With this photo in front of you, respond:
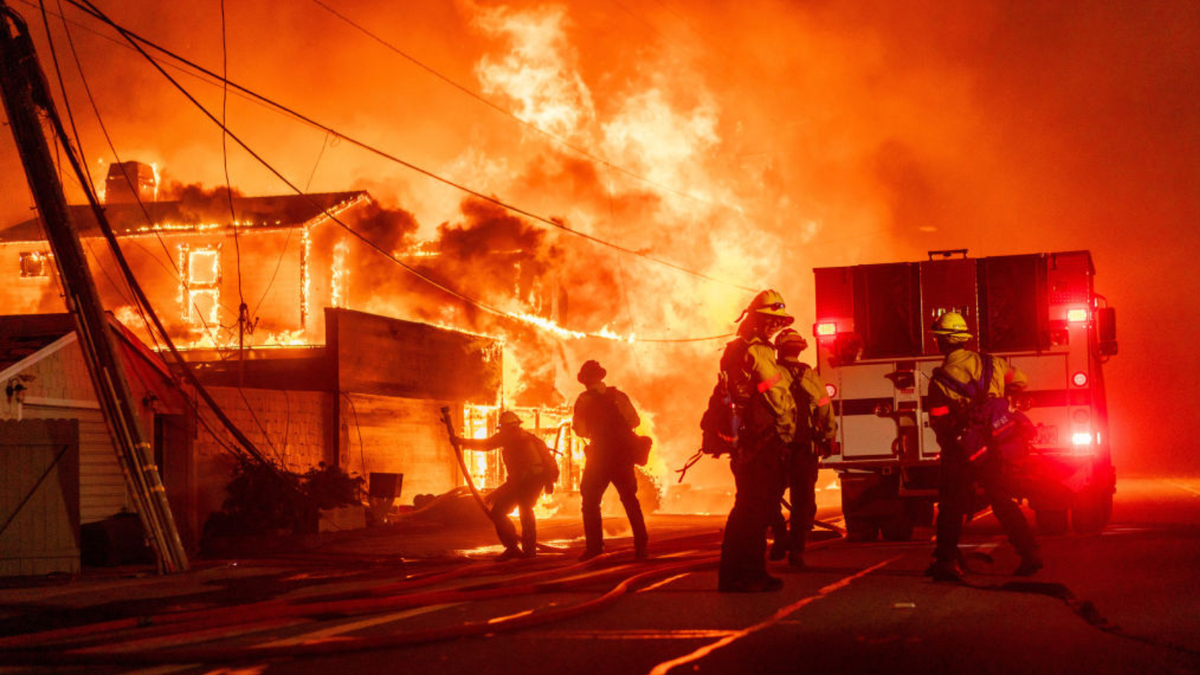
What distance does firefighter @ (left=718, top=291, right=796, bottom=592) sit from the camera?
9258 mm

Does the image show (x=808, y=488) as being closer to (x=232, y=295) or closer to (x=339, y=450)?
(x=339, y=450)

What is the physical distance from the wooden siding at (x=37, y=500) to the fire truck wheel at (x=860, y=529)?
8.42m

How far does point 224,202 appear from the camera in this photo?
3791cm

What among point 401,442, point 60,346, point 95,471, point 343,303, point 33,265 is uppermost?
point 33,265

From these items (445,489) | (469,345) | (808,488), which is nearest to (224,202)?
(469,345)

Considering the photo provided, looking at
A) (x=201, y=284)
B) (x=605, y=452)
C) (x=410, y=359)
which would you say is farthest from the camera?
(x=201, y=284)

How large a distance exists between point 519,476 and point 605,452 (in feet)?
5.29

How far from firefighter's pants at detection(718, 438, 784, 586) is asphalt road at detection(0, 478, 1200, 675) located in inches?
9.1

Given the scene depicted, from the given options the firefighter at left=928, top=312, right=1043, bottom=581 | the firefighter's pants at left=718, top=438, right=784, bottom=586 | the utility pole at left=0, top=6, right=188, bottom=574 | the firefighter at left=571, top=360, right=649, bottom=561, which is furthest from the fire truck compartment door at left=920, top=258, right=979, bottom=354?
the utility pole at left=0, top=6, right=188, bottom=574

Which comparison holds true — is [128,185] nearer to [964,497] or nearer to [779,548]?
[779,548]

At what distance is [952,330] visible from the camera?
10.2 metres

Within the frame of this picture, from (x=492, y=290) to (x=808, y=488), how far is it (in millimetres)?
27694

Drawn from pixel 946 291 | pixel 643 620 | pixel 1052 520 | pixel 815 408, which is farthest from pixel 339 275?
pixel 643 620

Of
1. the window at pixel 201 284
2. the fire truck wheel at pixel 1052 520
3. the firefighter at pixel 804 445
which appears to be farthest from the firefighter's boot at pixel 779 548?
the window at pixel 201 284
